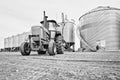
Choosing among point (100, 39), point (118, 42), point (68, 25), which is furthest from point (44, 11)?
point (118, 42)

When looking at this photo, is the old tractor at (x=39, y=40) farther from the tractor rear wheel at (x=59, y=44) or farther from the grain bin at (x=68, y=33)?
the grain bin at (x=68, y=33)

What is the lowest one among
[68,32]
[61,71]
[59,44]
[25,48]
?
[61,71]

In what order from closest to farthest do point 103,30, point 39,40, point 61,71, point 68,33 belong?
point 61,71
point 39,40
point 68,33
point 103,30

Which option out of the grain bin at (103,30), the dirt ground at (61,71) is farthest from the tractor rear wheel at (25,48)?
the grain bin at (103,30)

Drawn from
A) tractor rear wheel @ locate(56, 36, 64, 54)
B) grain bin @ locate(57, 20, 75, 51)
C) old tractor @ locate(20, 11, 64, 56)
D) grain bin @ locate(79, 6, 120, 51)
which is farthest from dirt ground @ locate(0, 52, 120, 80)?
grain bin @ locate(79, 6, 120, 51)

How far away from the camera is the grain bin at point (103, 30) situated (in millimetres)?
19906

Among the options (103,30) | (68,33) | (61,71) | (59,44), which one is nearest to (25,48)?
(59,44)

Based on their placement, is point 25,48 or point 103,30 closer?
point 25,48

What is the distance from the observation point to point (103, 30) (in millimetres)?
20562

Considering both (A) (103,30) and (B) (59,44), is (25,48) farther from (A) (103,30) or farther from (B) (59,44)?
(A) (103,30)

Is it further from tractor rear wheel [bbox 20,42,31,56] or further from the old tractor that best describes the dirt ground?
tractor rear wheel [bbox 20,42,31,56]

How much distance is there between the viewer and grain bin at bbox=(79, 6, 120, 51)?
19.9 meters

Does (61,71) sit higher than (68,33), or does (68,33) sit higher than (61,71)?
(68,33)

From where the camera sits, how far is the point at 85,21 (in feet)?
79.8
